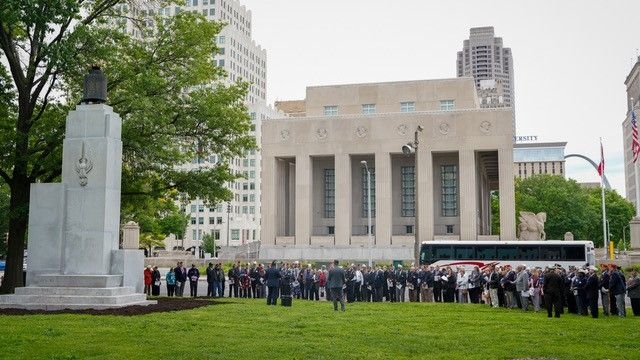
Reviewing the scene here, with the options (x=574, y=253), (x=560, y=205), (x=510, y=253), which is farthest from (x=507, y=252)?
(x=560, y=205)

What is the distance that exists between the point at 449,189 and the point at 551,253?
2888cm

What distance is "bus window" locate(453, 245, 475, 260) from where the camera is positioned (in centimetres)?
4489

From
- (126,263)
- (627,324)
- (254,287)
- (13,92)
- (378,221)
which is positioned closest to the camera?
(627,324)

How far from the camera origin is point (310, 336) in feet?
48.4

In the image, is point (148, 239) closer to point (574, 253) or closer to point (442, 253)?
point (442, 253)

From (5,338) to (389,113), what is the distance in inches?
Result: 2365

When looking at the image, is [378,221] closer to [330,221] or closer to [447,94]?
[330,221]

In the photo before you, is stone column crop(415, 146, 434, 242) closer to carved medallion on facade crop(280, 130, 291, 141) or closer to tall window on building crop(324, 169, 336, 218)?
tall window on building crop(324, 169, 336, 218)

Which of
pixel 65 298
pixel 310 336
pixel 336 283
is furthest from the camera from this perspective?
pixel 336 283

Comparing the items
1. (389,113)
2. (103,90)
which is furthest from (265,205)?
(103,90)

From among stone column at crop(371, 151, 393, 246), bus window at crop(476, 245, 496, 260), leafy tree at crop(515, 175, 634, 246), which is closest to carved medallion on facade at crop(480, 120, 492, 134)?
stone column at crop(371, 151, 393, 246)

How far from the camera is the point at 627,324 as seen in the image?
18.6 meters

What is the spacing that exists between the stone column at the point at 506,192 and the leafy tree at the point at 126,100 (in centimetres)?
4166

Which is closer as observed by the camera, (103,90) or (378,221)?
(103,90)
